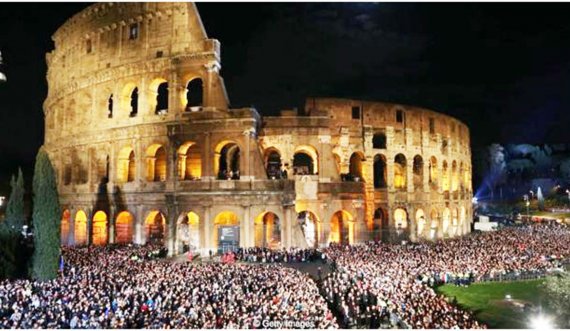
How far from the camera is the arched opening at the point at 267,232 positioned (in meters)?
31.5

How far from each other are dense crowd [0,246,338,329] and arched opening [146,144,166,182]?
1416 centimetres

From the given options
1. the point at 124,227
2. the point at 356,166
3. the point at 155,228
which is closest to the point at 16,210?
the point at 124,227

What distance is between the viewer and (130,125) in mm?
33312

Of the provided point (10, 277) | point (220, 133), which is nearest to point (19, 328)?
point (10, 277)

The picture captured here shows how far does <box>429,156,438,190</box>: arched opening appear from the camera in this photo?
41209 millimetres

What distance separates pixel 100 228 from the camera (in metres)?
35.5

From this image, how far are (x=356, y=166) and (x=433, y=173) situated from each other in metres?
9.10

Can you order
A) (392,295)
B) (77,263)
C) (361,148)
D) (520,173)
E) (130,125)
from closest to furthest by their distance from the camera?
(392,295), (77,263), (130,125), (361,148), (520,173)

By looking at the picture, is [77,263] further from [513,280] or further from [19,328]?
[513,280]

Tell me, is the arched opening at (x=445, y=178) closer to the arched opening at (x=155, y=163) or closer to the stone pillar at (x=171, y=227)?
the arched opening at (x=155, y=163)

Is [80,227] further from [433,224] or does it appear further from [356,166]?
[433,224]

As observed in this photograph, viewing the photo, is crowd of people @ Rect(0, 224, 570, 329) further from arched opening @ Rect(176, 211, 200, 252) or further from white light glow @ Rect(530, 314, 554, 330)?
arched opening @ Rect(176, 211, 200, 252)

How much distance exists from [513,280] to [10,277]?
2296 cm

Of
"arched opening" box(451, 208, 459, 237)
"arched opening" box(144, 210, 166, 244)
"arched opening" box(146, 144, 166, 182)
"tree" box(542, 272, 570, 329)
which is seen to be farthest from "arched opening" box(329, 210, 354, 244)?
"tree" box(542, 272, 570, 329)
